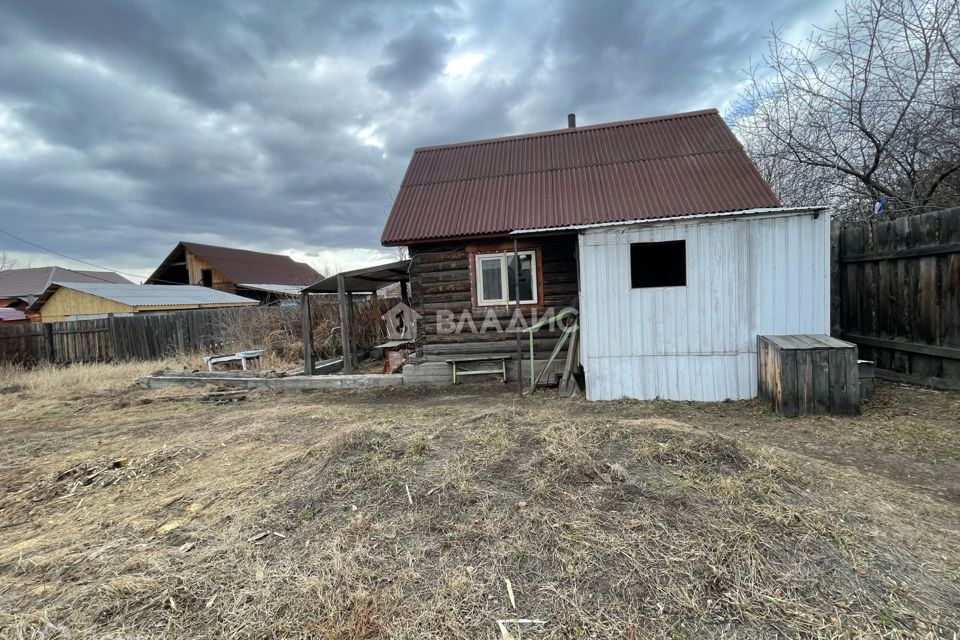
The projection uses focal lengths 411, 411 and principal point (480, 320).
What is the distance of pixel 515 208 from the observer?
8648 mm

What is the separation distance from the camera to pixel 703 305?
20.5ft

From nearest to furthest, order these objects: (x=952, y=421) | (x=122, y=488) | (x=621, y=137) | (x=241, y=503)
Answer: (x=241, y=503)
(x=122, y=488)
(x=952, y=421)
(x=621, y=137)

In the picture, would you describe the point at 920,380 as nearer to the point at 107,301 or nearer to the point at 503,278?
the point at 503,278

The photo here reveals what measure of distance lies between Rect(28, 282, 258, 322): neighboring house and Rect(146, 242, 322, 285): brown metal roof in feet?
20.3

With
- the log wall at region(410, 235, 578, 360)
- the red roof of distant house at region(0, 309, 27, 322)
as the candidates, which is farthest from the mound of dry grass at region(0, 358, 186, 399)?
the red roof of distant house at region(0, 309, 27, 322)

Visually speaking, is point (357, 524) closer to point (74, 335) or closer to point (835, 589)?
point (835, 589)

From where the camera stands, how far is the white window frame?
27.1 feet

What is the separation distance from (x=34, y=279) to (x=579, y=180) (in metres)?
57.7

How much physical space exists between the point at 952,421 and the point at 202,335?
17.1 meters

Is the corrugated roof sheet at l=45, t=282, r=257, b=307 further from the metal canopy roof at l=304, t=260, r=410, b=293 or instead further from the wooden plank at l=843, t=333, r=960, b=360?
the wooden plank at l=843, t=333, r=960, b=360

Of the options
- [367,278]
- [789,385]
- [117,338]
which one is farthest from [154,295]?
[789,385]

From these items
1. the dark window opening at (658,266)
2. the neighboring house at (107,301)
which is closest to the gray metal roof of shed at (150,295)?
the neighboring house at (107,301)

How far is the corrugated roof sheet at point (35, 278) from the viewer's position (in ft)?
129

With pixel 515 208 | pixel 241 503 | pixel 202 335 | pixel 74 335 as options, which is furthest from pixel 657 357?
pixel 74 335
